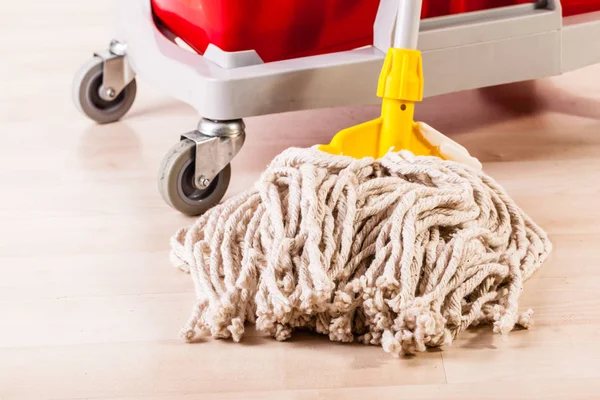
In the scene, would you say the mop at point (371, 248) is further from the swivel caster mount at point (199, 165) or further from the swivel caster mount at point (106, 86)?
the swivel caster mount at point (106, 86)

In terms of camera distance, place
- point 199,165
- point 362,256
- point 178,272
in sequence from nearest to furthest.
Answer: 1. point 362,256
2. point 178,272
3. point 199,165

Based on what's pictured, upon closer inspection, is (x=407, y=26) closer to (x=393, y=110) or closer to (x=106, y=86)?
(x=393, y=110)

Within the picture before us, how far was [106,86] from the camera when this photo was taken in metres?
1.54

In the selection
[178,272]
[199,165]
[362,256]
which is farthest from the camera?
[199,165]

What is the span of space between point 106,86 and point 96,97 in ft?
0.11

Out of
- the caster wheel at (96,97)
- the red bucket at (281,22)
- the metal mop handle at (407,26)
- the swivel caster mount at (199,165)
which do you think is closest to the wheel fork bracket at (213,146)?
the swivel caster mount at (199,165)

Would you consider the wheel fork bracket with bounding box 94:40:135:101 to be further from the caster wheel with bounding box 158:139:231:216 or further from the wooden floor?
the caster wheel with bounding box 158:139:231:216

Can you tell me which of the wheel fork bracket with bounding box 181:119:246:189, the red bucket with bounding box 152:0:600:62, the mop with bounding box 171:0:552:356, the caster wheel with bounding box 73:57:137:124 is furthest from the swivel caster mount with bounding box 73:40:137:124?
the mop with bounding box 171:0:552:356

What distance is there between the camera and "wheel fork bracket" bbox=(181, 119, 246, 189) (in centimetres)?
122

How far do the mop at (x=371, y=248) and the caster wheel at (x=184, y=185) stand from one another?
0.09m

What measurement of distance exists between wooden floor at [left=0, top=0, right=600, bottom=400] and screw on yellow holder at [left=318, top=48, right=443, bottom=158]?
0.78 ft

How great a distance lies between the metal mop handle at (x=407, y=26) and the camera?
3.77 feet

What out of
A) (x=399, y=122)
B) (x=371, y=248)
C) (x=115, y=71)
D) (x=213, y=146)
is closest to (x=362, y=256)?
(x=371, y=248)

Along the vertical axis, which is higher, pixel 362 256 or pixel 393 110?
pixel 393 110
